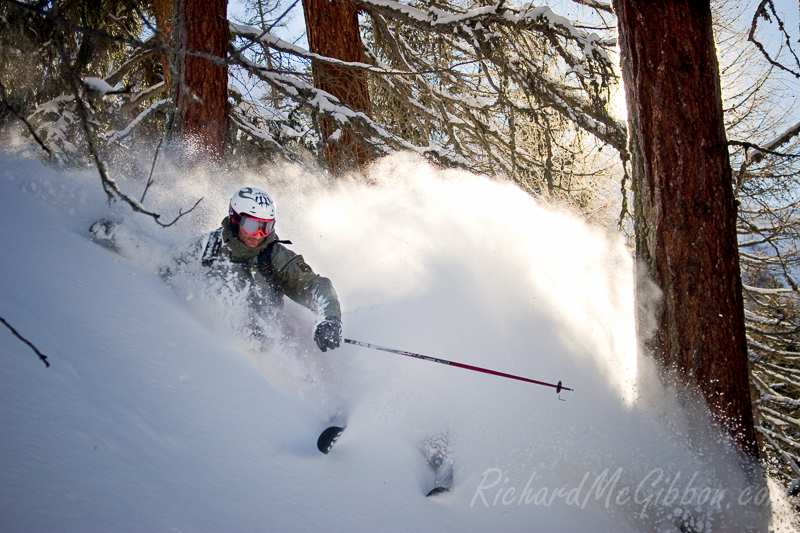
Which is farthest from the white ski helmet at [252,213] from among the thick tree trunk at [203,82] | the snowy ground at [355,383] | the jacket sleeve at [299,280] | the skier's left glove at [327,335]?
the thick tree trunk at [203,82]

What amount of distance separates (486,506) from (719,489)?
72.0 inches

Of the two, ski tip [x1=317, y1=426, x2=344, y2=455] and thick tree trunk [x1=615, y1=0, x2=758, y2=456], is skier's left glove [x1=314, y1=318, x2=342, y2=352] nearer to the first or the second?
ski tip [x1=317, y1=426, x2=344, y2=455]

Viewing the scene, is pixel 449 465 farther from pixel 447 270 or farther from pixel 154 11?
pixel 154 11

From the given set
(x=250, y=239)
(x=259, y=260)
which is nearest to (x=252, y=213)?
(x=250, y=239)

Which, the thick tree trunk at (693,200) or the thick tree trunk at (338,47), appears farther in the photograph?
the thick tree trunk at (338,47)

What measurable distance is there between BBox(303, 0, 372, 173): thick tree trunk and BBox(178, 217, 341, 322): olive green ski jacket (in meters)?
2.17

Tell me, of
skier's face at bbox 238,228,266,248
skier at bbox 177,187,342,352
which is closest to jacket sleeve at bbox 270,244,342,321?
skier at bbox 177,187,342,352

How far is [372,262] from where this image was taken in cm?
490

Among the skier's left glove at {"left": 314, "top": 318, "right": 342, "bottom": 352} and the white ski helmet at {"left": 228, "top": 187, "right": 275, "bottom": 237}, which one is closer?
the skier's left glove at {"left": 314, "top": 318, "right": 342, "bottom": 352}

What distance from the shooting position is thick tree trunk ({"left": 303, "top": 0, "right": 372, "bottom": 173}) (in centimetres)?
600

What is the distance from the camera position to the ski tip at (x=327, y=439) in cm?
246

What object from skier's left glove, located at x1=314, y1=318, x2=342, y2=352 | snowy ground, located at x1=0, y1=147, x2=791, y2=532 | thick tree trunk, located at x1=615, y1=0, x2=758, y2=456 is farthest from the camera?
skier's left glove, located at x1=314, y1=318, x2=342, y2=352

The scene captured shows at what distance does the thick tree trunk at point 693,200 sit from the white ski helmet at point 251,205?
3.11 meters

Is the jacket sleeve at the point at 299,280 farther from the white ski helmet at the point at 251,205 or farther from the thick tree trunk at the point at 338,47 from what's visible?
the thick tree trunk at the point at 338,47
